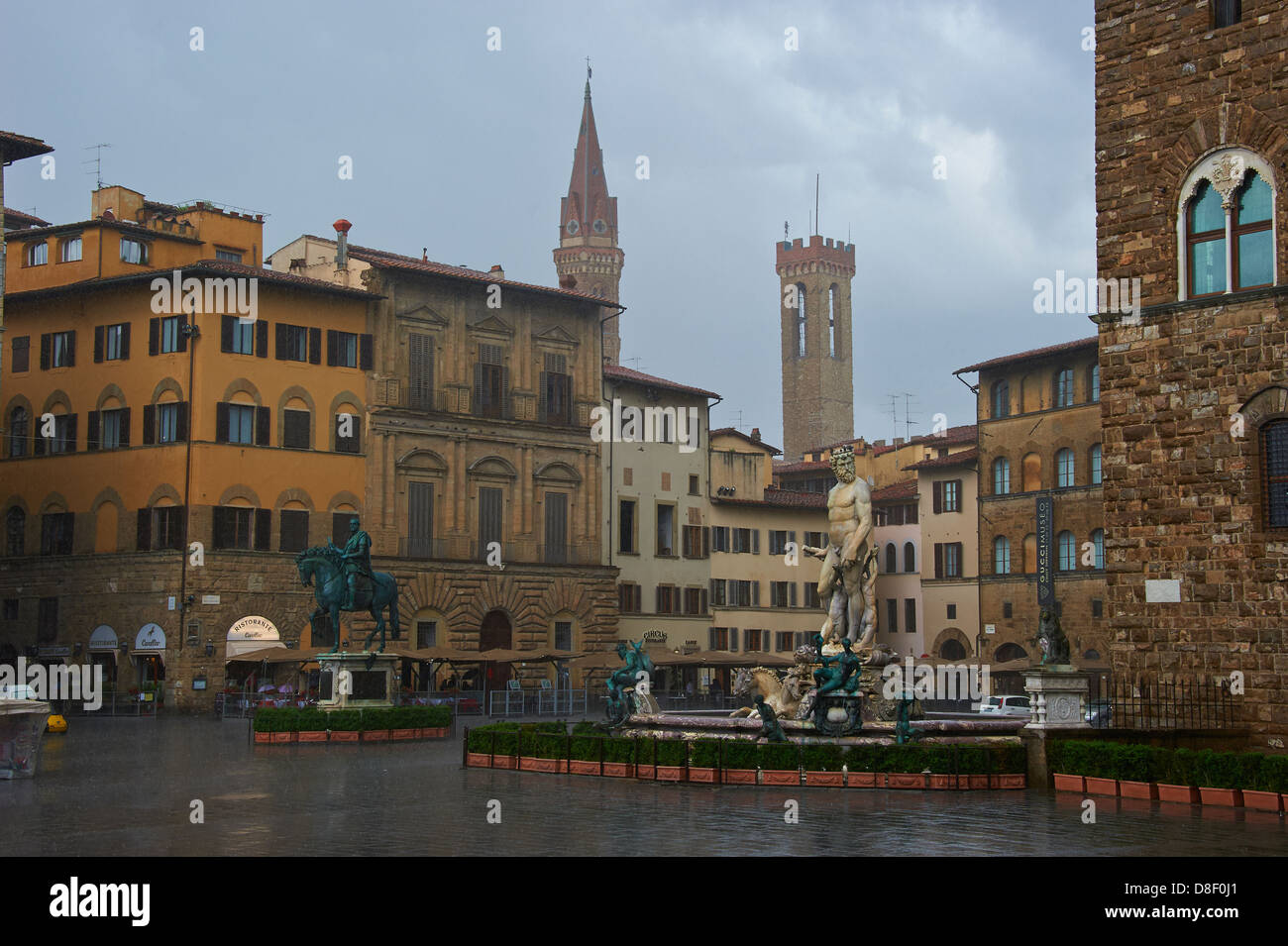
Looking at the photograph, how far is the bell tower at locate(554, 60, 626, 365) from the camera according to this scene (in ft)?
Answer: 415

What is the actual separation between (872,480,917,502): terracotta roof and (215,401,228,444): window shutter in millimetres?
32831

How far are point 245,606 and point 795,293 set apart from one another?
309 feet

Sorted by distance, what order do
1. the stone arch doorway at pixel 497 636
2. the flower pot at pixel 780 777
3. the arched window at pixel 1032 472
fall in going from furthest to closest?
the arched window at pixel 1032 472, the stone arch doorway at pixel 497 636, the flower pot at pixel 780 777

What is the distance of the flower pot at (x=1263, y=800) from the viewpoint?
17.7m

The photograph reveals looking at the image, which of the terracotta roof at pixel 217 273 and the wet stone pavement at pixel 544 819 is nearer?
the wet stone pavement at pixel 544 819

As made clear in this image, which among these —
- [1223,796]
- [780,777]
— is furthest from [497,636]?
[1223,796]

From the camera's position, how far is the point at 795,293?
140 metres

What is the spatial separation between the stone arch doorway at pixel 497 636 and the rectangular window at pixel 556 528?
3.12 meters

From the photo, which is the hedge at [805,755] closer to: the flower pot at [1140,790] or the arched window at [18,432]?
the flower pot at [1140,790]

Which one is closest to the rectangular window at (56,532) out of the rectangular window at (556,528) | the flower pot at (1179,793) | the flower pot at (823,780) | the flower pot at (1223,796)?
the rectangular window at (556,528)

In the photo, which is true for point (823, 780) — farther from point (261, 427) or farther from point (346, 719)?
point (261, 427)

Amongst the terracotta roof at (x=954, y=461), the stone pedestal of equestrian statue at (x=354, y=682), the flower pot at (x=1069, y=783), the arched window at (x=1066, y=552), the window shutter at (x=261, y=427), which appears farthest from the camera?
the terracotta roof at (x=954, y=461)
